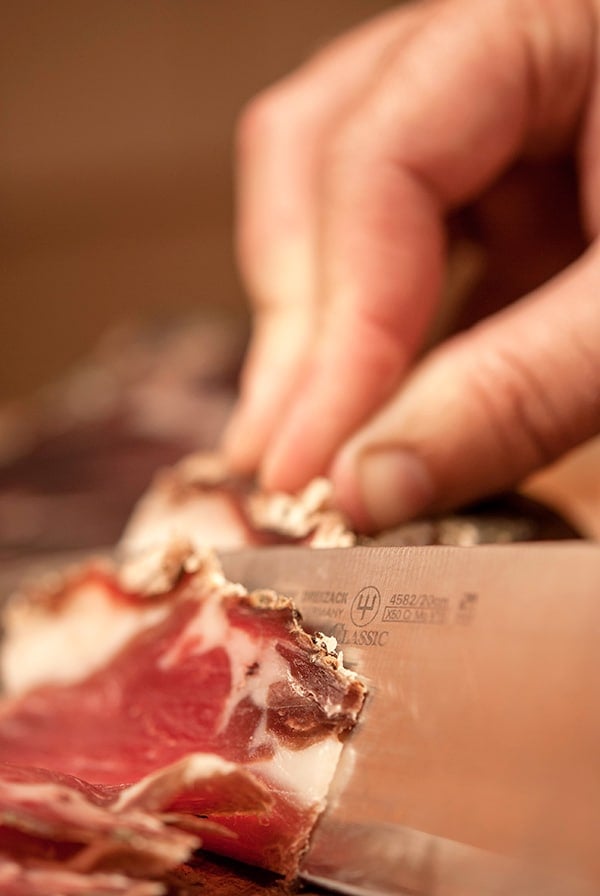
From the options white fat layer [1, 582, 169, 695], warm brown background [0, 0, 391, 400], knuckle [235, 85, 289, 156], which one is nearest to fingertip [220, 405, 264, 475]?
white fat layer [1, 582, 169, 695]

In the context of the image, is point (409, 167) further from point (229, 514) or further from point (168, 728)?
point (168, 728)

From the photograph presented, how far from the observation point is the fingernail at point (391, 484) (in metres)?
1.30

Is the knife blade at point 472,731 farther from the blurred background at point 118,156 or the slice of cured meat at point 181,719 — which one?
the blurred background at point 118,156

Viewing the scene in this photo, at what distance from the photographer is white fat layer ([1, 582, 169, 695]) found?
1262 mm

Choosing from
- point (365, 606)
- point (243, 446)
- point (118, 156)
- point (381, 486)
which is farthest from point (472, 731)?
point (118, 156)

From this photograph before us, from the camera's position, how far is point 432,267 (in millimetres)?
1680

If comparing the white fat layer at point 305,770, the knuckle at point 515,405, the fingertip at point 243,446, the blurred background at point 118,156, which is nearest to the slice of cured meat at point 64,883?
the white fat layer at point 305,770

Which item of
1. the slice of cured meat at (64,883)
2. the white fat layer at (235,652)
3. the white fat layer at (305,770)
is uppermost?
the white fat layer at (235,652)

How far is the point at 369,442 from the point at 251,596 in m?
0.43

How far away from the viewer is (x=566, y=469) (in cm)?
195

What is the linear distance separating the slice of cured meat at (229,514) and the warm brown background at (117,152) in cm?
295

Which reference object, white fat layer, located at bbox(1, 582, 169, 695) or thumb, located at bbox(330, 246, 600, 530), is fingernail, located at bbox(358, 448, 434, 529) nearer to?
thumb, located at bbox(330, 246, 600, 530)

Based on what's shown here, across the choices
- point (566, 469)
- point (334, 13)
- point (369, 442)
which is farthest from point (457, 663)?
point (334, 13)

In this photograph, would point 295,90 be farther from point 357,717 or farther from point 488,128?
point 357,717
